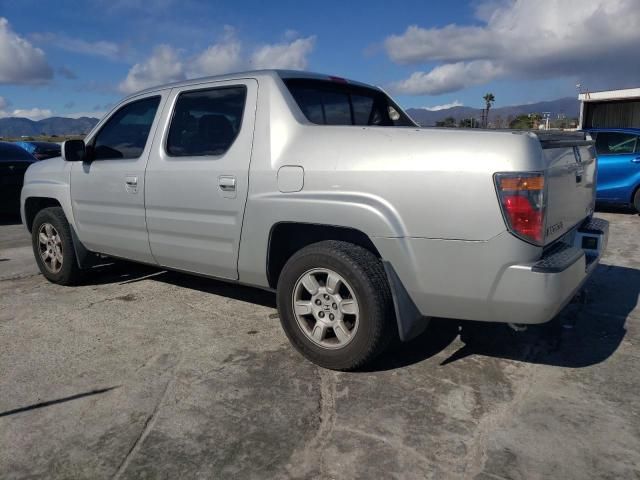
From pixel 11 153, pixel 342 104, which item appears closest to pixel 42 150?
pixel 11 153

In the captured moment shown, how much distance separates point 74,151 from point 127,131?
1.70 feet

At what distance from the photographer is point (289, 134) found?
3.38m

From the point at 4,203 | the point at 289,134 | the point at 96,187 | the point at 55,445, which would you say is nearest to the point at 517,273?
the point at 289,134

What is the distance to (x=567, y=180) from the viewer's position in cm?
314

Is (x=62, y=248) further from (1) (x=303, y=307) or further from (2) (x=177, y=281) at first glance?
(1) (x=303, y=307)

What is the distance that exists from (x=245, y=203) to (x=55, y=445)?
1730 mm

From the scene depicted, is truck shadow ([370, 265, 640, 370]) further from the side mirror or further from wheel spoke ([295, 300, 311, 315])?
the side mirror

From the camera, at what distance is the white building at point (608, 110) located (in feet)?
58.3

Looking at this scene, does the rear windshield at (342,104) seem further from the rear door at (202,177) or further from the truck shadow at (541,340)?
the truck shadow at (541,340)

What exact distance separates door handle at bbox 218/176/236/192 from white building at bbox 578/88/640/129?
17.4 metres

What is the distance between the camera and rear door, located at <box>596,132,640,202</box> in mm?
9406

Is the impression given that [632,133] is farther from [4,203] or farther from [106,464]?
[4,203]

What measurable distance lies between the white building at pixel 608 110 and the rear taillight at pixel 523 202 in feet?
57.1

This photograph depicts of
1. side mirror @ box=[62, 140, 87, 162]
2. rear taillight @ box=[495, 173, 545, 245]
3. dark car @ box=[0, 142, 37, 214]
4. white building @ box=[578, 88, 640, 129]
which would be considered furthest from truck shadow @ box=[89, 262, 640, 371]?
white building @ box=[578, 88, 640, 129]
